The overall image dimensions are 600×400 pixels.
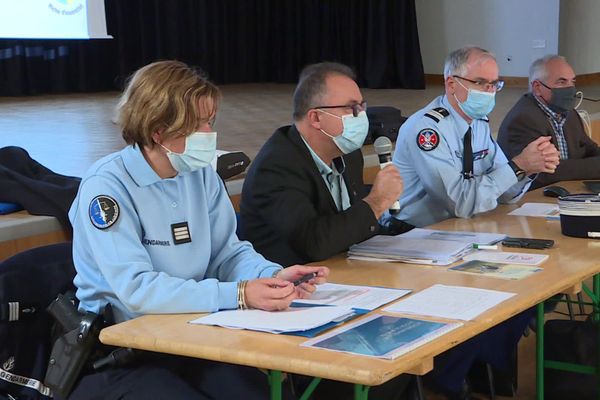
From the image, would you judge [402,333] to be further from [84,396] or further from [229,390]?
[84,396]

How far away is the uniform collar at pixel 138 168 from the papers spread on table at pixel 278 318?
0.39 m

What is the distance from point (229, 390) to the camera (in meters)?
1.93

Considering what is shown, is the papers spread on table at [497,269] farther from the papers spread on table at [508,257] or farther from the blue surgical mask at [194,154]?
the blue surgical mask at [194,154]

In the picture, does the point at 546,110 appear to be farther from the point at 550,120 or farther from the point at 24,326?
the point at 24,326

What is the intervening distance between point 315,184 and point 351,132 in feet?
0.64

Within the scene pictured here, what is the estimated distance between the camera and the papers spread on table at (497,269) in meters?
2.17

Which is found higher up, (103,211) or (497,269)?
(103,211)

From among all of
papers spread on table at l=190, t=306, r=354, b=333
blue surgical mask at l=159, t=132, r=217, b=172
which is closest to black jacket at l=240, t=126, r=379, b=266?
blue surgical mask at l=159, t=132, r=217, b=172

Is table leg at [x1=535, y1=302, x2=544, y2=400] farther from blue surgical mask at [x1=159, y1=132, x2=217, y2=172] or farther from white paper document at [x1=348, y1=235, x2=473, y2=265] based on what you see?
blue surgical mask at [x1=159, y1=132, x2=217, y2=172]

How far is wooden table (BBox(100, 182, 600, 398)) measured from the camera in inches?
60.2

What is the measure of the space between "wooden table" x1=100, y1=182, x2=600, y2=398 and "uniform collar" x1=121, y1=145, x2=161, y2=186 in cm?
35

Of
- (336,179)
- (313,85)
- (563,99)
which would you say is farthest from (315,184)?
(563,99)

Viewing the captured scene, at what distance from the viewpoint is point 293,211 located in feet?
8.13

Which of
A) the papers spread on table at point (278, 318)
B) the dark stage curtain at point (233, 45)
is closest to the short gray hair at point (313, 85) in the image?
the papers spread on table at point (278, 318)
